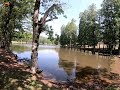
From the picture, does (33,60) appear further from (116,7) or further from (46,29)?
(116,7)

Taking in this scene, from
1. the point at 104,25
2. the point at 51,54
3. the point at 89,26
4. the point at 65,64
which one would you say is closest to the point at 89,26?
the point at 89,26

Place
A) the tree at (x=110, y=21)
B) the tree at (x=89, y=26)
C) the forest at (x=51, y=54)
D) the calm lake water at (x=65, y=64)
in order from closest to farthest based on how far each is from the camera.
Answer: the forest at (x=51, y=54), the calm lake water at (x=65, y=64), the tree at (x=110, y=21), the tree at (x=89, y=26)

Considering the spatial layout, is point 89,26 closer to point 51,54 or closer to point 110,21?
point 110,21

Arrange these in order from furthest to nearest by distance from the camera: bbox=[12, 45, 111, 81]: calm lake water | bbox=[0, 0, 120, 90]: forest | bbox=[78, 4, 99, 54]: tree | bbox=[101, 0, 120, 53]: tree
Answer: bbox=[78, 4, 99, 54]: tree, bbox=[101, 0, 120, 53]: tree, bbox=[12, 45, 111, 81]: calm lake water, bbox=[0, 0, 120, 90]: forest

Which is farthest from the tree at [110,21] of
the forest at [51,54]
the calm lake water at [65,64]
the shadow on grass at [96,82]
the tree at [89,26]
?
the shadow on grass at [96,82]

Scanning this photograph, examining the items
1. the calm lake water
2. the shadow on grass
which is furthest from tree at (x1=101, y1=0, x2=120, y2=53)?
the shadow on grass

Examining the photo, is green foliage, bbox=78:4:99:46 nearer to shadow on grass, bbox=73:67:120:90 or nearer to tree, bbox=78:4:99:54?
tree, bbox=78:4:99:54

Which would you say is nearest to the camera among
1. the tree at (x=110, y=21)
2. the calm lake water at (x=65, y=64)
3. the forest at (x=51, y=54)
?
the forest at (x=51, y=54)

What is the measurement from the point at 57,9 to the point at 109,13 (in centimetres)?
5300

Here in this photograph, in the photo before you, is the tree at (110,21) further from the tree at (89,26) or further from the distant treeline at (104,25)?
the tree at (89,26)

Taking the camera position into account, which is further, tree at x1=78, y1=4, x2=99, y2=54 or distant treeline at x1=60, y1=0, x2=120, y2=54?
tree at x1=78, y1=4, x2=99, y2=54

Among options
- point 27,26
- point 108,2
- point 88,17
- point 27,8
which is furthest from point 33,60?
point 88,17

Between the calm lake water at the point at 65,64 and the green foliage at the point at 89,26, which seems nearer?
the calm lake water at the point at 65,64

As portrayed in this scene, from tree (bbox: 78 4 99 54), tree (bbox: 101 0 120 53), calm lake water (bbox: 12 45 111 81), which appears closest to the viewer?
calm lake water (bbox: 12 45 111 81)
